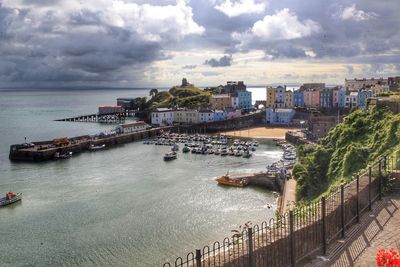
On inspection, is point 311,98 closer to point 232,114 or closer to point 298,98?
point 298,98

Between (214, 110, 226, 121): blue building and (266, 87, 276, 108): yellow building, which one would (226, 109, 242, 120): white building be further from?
(266, 87, 276, 108): yellow building

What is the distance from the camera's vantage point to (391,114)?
2000 cm

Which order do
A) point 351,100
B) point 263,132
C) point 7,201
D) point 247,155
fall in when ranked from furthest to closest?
point 351,100
point 263,132
point 247,155
point 7,201

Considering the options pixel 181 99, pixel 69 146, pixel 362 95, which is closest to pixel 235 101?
pixel 181 99

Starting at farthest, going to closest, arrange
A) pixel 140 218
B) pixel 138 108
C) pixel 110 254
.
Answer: pixel 138 108 < pixel 140 218 < pixel 110 254

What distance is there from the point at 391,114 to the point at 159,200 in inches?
524

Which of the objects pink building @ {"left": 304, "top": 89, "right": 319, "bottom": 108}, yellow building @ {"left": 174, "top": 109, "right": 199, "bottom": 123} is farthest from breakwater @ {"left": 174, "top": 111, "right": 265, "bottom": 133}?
pink building @ {"left": 304, "top": 89, "right": 319, "bottom": 108}

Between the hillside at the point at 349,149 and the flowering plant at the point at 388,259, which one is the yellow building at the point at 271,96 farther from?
the flowering plant at the point at 388,259

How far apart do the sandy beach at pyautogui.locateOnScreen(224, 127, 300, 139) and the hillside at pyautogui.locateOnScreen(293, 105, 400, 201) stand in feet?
108

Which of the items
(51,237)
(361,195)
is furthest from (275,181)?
(361,195)

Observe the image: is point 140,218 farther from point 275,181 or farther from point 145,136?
point 145,136

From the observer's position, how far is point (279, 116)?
66.1m

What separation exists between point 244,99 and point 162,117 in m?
21.2

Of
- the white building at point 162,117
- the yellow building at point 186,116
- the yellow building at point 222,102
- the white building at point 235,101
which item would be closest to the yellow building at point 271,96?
the white building at point 235,101
